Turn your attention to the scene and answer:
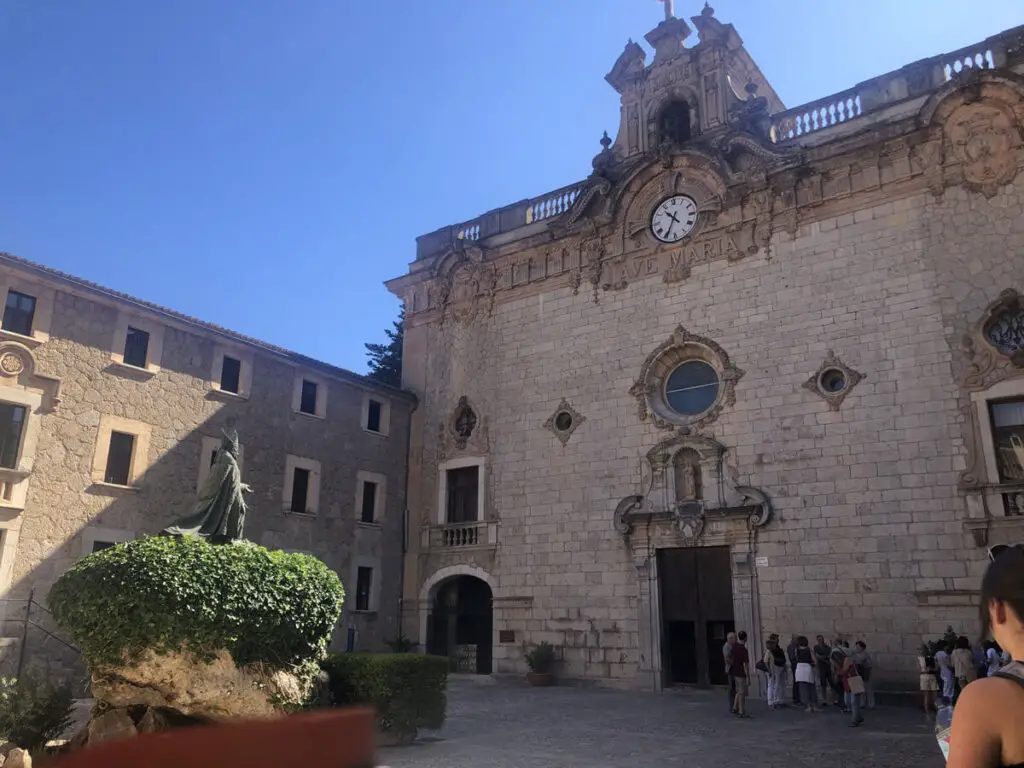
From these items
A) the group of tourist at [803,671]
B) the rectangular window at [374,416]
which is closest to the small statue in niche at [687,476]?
the group of tourist at [803,671]

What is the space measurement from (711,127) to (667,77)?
2554mm

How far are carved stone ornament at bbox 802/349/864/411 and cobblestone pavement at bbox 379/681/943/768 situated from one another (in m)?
6.64

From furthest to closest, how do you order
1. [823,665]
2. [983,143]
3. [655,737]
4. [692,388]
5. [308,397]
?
1. [308,397]
2. [692,388]
3. [983,143]
4. [823,665]
5. [655,737]

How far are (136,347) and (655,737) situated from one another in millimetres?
14412

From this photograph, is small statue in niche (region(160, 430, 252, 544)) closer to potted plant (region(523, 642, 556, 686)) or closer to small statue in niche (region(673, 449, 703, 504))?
potted plant (region(523, 642, 556, 686))

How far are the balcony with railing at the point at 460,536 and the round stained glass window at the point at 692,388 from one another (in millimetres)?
6230

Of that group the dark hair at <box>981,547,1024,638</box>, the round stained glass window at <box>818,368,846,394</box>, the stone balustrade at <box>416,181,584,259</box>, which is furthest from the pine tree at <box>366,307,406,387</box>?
the dark hair at <box>981,547,1024,638</box>

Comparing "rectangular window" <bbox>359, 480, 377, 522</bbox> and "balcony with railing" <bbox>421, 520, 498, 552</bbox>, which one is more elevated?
"rectangular window" <bbox>359, 480, 377, 522</bbox>

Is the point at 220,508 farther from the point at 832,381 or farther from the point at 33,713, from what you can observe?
the point at 832,381

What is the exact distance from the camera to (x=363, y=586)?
925 inches

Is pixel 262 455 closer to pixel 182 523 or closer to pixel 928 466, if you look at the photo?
pixel 182 523

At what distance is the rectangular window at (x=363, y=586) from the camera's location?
2322 cm

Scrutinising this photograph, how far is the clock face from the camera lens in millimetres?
21781

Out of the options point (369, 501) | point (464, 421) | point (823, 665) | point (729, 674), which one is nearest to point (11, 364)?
point (369, 501)
